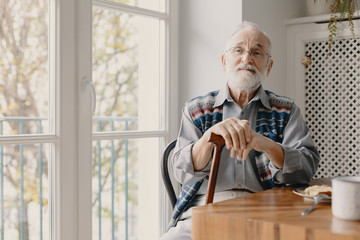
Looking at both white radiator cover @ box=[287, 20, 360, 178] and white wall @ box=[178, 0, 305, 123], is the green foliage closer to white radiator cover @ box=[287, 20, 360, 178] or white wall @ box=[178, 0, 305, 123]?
white radiator cover @ box=[287, 20, 360, 178]

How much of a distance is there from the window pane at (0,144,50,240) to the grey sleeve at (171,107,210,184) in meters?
0.64

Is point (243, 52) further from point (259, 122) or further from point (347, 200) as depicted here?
point (347, 200)

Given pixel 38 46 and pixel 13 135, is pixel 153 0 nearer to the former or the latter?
pixel 38 46

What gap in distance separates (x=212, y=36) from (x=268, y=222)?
182 centimetres

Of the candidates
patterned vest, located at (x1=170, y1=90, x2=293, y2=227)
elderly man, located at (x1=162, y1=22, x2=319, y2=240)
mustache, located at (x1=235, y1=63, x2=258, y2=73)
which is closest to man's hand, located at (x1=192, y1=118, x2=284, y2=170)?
elderly man, located at (x1=162, y1=22, x2=319, y2=240)

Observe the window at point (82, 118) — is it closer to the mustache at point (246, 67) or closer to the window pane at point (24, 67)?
the window pane at point (24, 67)

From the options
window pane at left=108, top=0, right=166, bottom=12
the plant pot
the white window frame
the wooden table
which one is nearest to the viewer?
the wooden table

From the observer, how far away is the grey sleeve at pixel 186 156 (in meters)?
1.78

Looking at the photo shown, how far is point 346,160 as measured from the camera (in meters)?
2.80

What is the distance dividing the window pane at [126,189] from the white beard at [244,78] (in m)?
0.85

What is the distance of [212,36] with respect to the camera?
2.75 m

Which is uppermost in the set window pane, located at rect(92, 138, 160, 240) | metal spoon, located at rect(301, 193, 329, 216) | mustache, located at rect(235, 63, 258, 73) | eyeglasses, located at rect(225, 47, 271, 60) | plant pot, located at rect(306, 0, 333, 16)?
plant pot, located at rect(306, 0, 333, 16)

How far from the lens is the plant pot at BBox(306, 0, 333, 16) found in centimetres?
289

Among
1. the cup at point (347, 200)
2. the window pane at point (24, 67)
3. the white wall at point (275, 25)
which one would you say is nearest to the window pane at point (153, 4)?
the white wall at point (275, 25)
